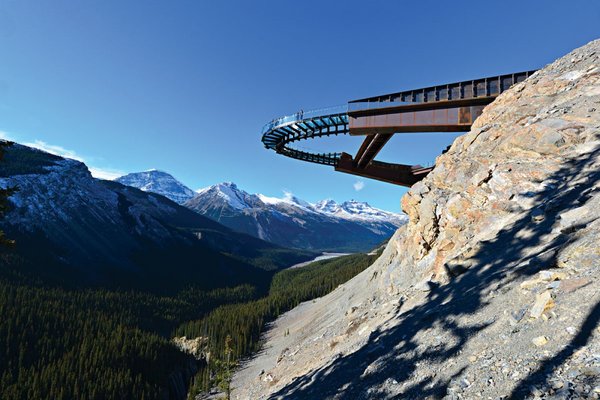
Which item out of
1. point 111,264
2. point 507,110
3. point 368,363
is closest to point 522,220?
point 368,363

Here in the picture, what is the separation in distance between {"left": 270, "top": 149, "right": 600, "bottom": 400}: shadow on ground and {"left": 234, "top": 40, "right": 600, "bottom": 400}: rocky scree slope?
67mm

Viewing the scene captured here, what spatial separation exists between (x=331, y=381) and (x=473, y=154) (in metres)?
23.2

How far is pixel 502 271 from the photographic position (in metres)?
13.7

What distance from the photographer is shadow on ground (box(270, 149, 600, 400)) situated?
10.0m

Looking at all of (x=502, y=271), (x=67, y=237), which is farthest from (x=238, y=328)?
(x=67, y=237)

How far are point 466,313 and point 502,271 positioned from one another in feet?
10.1

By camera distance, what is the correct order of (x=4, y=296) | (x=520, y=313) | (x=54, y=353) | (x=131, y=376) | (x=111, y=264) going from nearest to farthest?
1. (x=520, y=313)
2. (x=131, y=376)
3. (x=54, y=353)
4. (x=4, y=296)
5. (x=111, y=264)

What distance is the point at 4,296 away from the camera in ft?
311

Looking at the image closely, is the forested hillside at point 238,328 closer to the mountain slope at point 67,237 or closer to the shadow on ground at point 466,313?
the shadow on ground at point 466,313

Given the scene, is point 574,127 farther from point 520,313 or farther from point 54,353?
point 54,353

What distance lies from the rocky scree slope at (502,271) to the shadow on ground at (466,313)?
67 mm

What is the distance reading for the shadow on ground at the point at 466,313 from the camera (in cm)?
1001

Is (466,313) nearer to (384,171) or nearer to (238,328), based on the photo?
(384,171)

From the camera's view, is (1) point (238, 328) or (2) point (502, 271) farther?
(1) point (238, 328)
